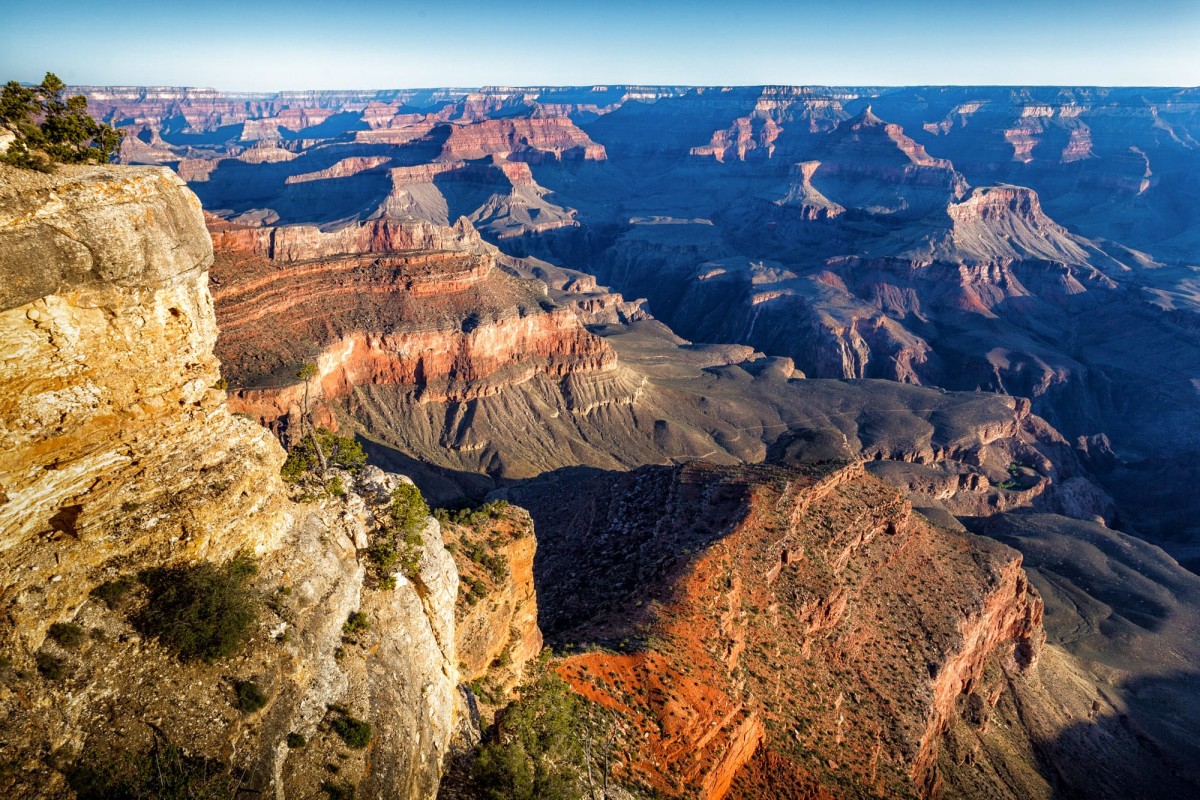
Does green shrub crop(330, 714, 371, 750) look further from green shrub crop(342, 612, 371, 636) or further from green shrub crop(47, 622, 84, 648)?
green shrub crop(47, 622, 84, 648)

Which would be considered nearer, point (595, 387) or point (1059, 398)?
point (595, 387)

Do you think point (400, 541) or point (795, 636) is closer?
point (400, 541)

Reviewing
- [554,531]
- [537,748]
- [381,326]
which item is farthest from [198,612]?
[381,326]

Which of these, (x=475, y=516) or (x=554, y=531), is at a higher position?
(x=475, y=516)

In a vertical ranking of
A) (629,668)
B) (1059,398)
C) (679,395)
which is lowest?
(1059,398)

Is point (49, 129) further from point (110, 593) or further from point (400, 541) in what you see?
point (400, 541)

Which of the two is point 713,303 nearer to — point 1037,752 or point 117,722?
point 1037,752

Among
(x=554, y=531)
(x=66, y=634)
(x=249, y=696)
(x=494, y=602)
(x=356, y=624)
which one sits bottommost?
(x=554, y=531)

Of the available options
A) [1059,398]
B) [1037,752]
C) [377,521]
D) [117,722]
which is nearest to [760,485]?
[1037,752]
